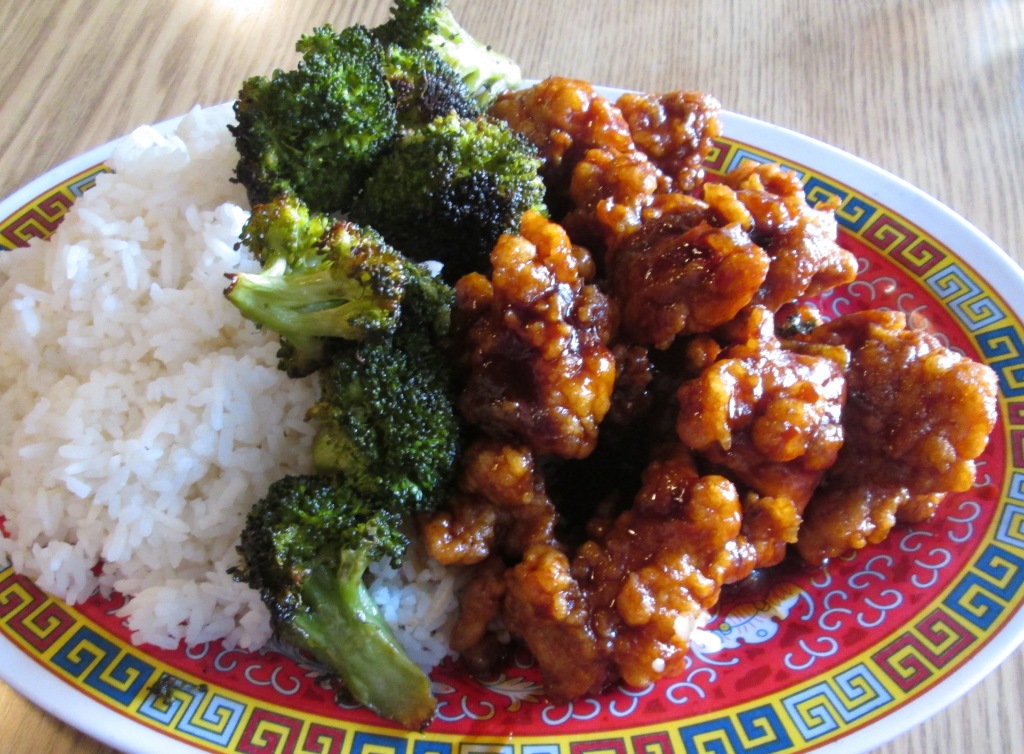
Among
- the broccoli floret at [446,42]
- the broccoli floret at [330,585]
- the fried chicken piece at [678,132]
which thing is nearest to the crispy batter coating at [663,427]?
the broccoli floret at [330,585]

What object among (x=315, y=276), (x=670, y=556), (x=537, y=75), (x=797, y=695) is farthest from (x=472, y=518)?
(x=537, y=75)

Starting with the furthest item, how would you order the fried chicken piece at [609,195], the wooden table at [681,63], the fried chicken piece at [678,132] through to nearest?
the wooden table at [681,63] < the fried chicken piece at [678,132] < the fried chicken piece at [609,195]

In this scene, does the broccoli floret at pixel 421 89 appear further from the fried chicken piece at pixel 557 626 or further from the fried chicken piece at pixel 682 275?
the fried chicken piece at pixel 557 626

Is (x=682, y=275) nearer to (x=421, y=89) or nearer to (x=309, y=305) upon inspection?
(x=309, y=305)

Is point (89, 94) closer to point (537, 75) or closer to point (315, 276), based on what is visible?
point (537, 75)

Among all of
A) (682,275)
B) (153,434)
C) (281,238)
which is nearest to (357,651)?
(153,434)

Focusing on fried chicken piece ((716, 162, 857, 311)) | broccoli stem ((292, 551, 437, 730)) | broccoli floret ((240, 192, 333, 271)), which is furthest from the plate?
broccoli floret ((240, 192, 333, 271))

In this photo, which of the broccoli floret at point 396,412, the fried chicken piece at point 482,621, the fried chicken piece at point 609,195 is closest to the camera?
the broccoli floret at point 396,412
